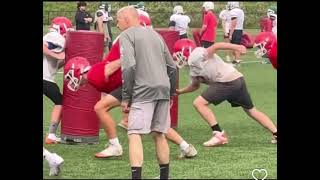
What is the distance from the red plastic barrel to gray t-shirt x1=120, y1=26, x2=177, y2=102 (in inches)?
84.7

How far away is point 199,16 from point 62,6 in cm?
802

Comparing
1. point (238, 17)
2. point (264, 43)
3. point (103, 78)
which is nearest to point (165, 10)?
point (238, 17)

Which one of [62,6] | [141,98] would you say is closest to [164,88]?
[141,98]

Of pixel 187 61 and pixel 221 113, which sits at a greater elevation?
pixel 187 61

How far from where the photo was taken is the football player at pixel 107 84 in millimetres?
7176

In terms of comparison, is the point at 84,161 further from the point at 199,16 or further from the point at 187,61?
the point at 199,16

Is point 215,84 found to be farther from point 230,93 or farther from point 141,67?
point 141,67

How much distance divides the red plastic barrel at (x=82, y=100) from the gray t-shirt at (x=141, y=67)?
2.15 metres

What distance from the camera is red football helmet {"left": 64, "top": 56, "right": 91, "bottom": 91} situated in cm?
803

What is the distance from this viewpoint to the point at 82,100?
28.6ft

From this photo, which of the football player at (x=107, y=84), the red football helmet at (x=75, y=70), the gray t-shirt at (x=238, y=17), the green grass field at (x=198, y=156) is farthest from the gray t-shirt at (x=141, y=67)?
the gray t-shirt at (x=238, y=17)

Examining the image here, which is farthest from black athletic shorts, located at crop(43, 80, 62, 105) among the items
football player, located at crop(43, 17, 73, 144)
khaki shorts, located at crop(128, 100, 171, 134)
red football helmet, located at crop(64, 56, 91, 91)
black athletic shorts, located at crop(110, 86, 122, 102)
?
Result: khaki shorts, located at crop(128, 100, 171, 134)

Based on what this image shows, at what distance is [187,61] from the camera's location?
28.7 feet

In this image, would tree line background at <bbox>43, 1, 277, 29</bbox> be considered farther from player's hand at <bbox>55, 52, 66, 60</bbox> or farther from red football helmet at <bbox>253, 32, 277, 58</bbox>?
player's hand at <bbox>55, 52, 66, 60</bbox>
